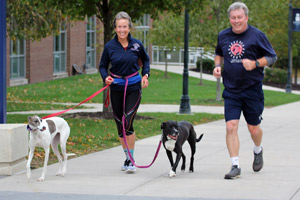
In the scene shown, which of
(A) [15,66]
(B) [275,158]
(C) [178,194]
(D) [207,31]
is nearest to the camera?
(C) [178,194]

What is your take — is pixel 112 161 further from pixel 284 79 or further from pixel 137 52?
pixel 284 79

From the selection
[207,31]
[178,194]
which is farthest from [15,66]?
[178,194]

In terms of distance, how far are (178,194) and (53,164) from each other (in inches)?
109

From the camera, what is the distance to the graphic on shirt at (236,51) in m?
7.86

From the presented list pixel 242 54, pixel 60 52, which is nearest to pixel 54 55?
pixel 60 52

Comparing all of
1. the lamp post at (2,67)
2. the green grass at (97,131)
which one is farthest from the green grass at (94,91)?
the lamp post at (2,67)

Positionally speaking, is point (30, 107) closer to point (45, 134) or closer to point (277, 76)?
point (45, 134)

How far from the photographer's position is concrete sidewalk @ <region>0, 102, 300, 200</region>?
705cm

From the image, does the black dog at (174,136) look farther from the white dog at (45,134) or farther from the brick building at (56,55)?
the brick building at (56,55)

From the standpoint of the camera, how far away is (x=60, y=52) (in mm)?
36156

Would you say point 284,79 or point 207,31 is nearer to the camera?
point 207,31

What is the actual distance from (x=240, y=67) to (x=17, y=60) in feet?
80.1

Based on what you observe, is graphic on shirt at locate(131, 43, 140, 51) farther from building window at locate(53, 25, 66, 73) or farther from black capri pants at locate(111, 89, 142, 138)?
building window at locate(53, 25, 66, 73)

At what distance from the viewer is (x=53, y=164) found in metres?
9.23
